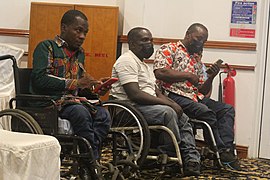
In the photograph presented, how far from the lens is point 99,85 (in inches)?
108

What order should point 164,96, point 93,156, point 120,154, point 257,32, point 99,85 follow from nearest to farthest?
1. point 93,156
2. point 99,85
3. point 120,154
4. point 164,96
5. point 257,32

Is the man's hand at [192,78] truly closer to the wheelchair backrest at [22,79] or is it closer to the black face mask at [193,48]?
the black face mask at [193,48]

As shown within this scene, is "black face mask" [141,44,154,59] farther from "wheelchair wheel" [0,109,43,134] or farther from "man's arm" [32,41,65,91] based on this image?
"wheelchair wheel" [0,109,43,134]

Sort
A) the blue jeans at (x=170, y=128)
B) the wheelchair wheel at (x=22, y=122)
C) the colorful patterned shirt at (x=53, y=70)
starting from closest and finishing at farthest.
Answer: the wheelchair wheel at (x=22, y=122) → the colorful patterned shirt at (x=53, y=70) → the blue jeans at (x=170, y=128)

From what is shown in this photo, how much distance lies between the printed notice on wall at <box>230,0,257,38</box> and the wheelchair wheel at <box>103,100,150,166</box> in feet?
5.44

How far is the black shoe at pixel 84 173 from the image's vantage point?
7.93 ft

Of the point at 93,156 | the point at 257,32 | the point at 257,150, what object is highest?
the point at 257,32

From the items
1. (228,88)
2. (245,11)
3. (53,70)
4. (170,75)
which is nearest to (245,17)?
(245,11)

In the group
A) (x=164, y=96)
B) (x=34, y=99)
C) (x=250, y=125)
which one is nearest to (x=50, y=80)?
(x=34, y=99)

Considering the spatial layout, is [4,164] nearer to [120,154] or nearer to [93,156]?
[93,156]

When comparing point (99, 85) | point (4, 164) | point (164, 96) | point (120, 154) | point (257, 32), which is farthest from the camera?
point (257, 32)

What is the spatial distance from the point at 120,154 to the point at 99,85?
1.81 ft

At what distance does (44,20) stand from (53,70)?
6.62 ft

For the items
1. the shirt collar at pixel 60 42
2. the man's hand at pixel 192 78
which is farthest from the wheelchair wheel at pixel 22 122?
the man's hand at pixel 192 78
